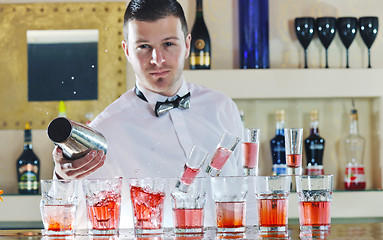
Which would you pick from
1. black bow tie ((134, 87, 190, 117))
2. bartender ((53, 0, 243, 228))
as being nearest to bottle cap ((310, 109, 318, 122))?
bartender ((53, 0, 243, 228))

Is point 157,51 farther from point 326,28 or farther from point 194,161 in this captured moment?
point 326,28

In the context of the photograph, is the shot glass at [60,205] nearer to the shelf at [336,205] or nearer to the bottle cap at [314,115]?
the shelf at [336,205]

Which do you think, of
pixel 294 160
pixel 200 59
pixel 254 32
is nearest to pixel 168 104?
pixel 294 160

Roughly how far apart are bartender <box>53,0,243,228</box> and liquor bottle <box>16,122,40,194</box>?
3.31 feet

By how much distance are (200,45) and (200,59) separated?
66 mm

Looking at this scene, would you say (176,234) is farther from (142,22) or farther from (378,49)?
(378,49)

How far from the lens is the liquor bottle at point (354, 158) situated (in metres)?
3.12

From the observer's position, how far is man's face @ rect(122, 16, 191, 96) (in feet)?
6.38

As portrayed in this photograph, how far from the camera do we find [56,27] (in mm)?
3172

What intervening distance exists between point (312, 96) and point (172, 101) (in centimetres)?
118

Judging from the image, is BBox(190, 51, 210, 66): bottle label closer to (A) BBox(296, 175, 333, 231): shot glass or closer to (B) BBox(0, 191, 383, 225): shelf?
(B) BBox(0, 191, 383, 225): shelf

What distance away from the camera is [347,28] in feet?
10.1

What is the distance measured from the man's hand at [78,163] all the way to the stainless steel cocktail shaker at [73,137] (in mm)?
10

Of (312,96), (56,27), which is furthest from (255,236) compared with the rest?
(56,27)
